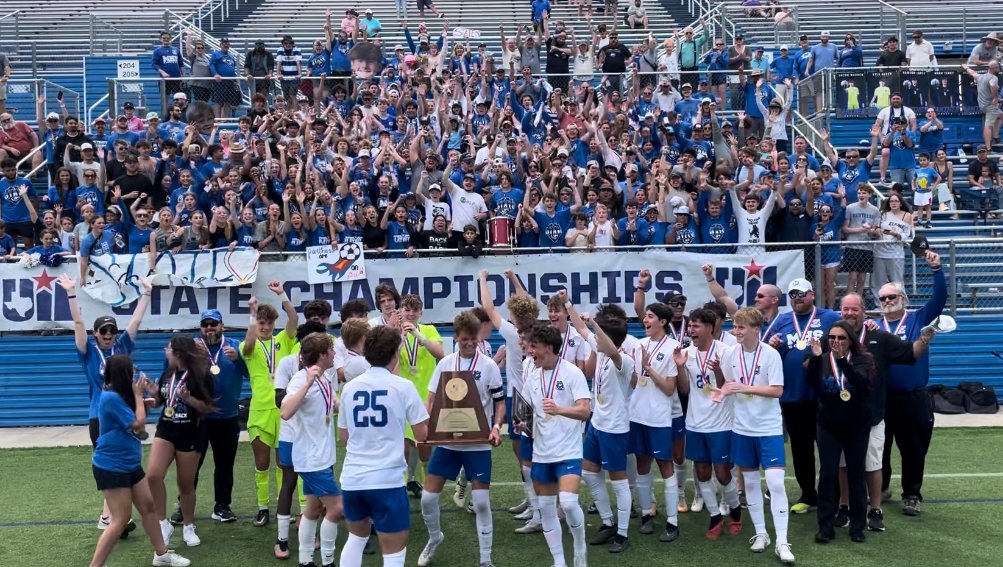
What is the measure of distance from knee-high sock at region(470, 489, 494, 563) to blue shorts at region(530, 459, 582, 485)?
43cm

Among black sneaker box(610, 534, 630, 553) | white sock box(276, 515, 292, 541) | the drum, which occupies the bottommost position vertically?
black sneaker box(610, 534, 630, 553)

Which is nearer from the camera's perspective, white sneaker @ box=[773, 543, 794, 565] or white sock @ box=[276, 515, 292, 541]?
white sneaker @ box=[773, 543, 794, 565]

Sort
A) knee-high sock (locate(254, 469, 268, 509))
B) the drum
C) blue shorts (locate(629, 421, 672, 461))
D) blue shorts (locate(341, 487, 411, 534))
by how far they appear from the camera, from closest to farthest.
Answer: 1. blue shorts (locate(341, 487, 411, 534))
2. blue shorts (locate(629, 421, 672, 461))
3. knee-high sock (locate(254, 469, 268, 509))
4. the drum

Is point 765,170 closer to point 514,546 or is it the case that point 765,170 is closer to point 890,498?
point 890,498

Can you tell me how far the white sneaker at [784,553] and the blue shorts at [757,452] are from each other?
574mm

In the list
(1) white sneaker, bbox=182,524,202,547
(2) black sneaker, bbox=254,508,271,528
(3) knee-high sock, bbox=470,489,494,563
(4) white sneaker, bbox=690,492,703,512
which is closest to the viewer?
(3) knee-high sock, bbox=470,489,494,563

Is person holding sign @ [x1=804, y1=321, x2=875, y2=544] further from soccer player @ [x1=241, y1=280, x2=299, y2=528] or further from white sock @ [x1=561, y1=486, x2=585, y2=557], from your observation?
soccer player @ [x1=241, y1=280, x2=299, y2=528]

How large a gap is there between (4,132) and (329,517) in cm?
1327

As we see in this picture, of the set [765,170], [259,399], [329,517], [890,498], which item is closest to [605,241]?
[765,170]

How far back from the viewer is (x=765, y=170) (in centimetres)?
1605

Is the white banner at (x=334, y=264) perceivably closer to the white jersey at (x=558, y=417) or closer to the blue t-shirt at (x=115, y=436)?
the blue t-shirt at (x=115, y=436)

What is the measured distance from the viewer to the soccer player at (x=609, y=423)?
8.43 m

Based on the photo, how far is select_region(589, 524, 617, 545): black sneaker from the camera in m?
8.67

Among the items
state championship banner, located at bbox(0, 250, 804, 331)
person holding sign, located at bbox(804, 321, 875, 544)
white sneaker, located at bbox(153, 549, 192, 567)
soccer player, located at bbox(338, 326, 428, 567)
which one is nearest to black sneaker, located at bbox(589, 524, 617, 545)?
person holding sign, located at bbox(804, 321, 875, 544)
